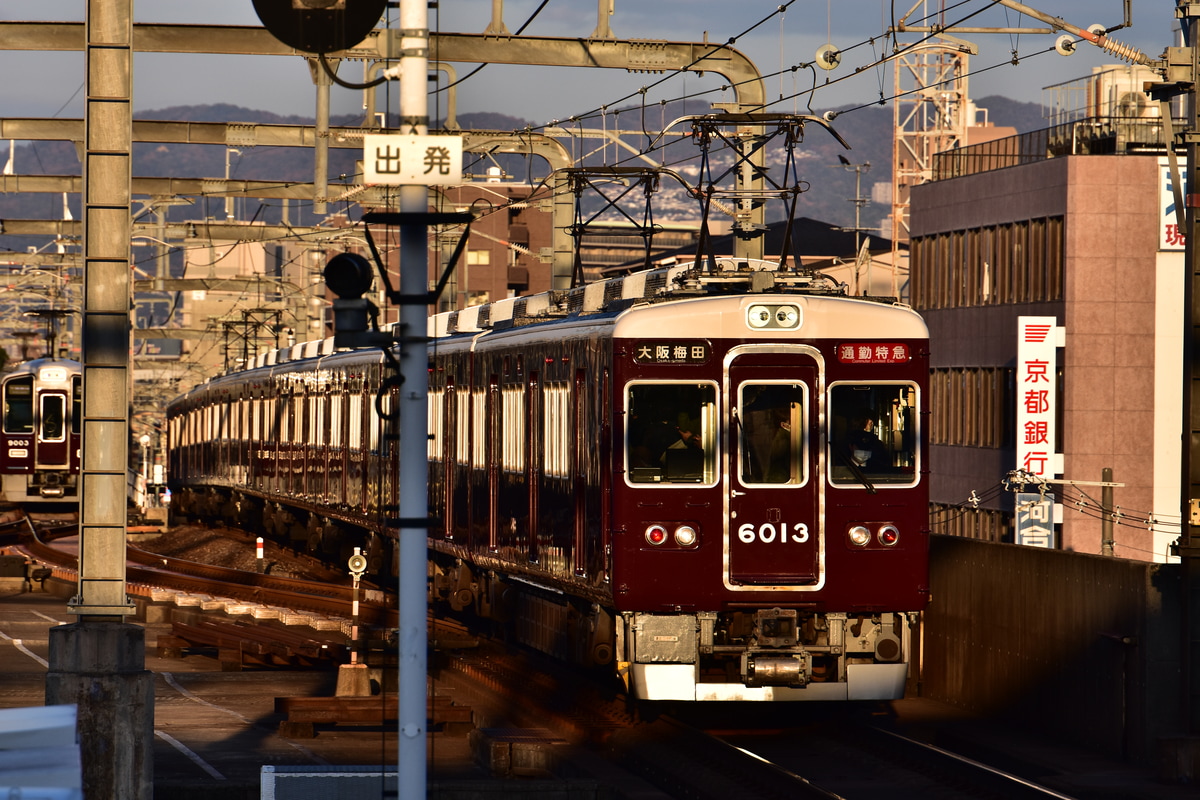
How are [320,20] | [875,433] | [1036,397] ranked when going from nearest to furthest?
[320,20], [875,433], [1036,397]

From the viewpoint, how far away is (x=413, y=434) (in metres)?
7.91

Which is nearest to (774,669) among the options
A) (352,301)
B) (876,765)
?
(876,765)

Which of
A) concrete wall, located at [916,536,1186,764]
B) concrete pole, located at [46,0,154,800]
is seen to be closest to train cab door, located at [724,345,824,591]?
concrete wall, located at [916,536,1186,764]

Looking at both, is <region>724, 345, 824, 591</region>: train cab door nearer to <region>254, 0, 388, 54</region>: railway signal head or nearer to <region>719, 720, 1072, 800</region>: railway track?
<region>719, 720, 1072, 800</region>: railway track

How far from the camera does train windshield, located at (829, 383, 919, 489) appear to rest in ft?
42.6

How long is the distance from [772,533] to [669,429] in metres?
0.97

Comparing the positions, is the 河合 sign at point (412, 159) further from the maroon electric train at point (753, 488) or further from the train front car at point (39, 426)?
the train front car at point (39, 426)

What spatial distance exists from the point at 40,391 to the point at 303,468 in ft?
44.3

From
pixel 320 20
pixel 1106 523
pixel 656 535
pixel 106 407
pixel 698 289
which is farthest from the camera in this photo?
pixel 1106 523

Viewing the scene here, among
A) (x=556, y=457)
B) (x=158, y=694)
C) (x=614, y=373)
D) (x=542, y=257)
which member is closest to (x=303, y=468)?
(x=542, y=257)

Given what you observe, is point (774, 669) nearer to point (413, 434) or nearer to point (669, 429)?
point (669, 429)

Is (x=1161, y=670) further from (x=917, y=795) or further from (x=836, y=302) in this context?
(x=836, y=302)

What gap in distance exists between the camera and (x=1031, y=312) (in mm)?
42125

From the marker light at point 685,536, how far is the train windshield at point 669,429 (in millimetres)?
319
